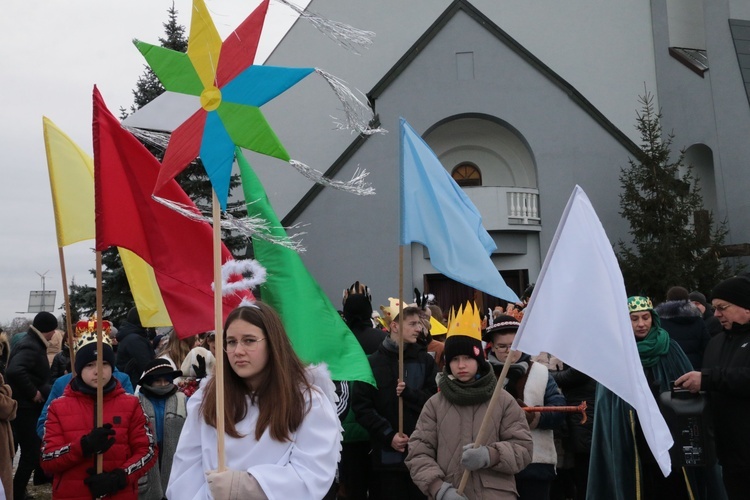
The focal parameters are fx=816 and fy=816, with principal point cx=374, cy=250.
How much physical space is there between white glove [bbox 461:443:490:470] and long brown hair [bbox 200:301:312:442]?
5.31 feet

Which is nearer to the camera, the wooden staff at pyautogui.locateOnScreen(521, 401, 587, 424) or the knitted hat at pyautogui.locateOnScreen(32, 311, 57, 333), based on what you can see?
the wooden staff at pyautogui.locateOnScreen(521, 401, 587, 424)

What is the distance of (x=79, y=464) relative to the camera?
551 cm

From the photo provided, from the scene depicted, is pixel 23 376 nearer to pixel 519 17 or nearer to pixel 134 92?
pixel 134 92

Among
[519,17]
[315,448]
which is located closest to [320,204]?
[519,17]

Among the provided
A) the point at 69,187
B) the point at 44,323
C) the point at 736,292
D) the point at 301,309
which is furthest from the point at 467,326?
the point at 44,323

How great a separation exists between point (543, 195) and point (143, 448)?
1966 cm

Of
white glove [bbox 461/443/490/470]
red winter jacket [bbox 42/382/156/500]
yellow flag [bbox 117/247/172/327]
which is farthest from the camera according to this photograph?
yellow flag [bbox 117/247/172/327]

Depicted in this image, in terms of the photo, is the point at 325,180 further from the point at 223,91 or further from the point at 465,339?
the point at 465,339

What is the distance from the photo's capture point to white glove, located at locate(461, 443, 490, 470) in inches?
197

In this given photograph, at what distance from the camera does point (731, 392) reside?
5.28 metres

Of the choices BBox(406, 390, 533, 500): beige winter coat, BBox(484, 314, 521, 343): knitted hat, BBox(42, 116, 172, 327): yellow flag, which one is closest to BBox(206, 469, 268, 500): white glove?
BBox(406, 390, 533, 500): beige winter coat

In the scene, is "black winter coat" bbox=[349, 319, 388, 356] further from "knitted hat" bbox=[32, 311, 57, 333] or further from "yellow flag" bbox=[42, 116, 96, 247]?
"knitted hat" bbox=[32, 311, 57, 333]

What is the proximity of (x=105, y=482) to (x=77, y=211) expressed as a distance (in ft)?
7.08

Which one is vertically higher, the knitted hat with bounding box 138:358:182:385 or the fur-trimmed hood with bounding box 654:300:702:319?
the fur-trimmed hood with bounding box 654:300:702:319
